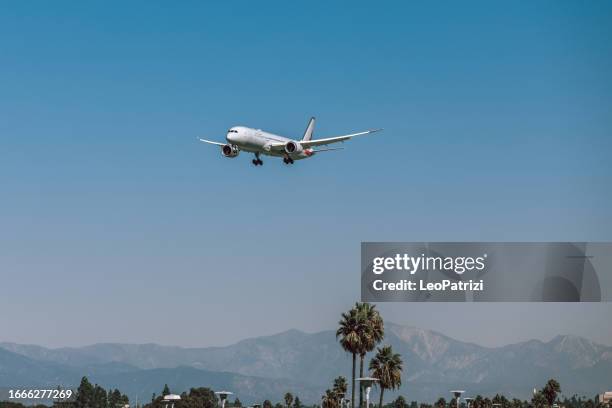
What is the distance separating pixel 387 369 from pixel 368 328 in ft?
52.2

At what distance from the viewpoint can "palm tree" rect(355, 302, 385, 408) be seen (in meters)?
128

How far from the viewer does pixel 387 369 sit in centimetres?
14200

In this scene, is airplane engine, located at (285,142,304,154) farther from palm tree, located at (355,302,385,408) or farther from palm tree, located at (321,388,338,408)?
palm tree, located at (321,388,338,408)

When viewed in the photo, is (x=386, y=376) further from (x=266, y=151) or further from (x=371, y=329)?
(x=266, y=151)

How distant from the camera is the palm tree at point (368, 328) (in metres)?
128

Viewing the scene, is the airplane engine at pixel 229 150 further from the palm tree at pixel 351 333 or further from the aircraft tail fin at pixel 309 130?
the aircraft tail fin at pixel 309 130

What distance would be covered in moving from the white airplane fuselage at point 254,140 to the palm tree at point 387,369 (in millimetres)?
39800

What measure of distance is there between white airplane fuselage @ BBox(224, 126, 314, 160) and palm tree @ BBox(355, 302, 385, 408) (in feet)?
81.8

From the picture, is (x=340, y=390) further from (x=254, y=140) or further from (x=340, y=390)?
(x=254, y=140)

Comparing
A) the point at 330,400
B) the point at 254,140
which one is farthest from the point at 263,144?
the point at 330,400

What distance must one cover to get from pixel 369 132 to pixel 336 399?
91.4m

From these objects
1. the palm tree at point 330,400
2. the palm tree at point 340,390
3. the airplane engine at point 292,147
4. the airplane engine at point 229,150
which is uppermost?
the airplane engine at point 292,147

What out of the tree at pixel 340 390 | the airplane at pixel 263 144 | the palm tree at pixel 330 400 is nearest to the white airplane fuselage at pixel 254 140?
the airplane at pixel 263 144

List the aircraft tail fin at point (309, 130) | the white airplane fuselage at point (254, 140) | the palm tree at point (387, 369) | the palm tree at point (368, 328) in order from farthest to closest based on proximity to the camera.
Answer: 1. the aircraft tail fin at point (309, 130)
2. the palm tree at point (387, 369)
3. the palm tree at point (368, 328)
4. the white airplane fuselage at point (254, 140)
